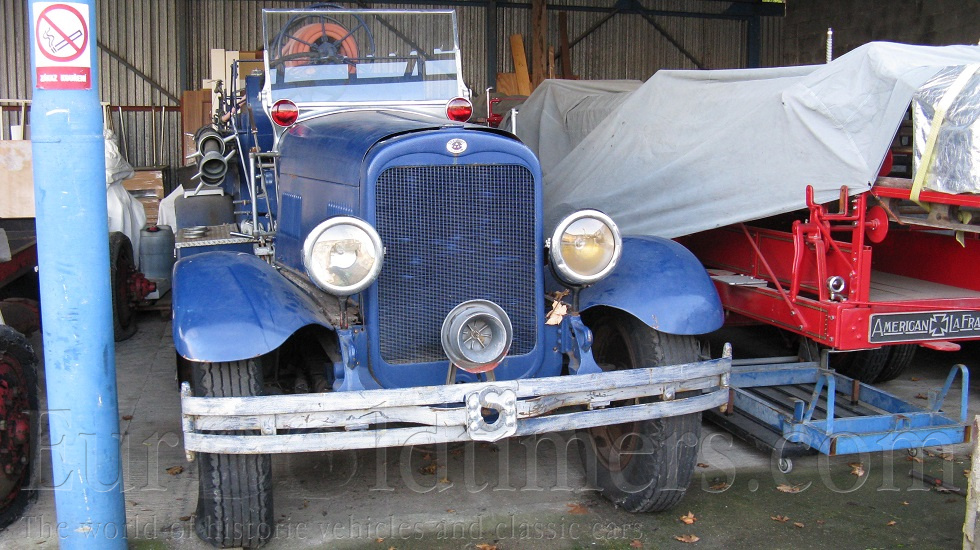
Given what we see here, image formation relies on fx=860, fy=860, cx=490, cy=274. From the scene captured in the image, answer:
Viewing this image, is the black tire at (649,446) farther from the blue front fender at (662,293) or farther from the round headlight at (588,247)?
the round headlight at (588,247)

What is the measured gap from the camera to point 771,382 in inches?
197

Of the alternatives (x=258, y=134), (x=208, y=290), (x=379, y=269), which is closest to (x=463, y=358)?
(x=379, y=269)

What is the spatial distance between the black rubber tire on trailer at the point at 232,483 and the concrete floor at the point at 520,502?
0.22 metres

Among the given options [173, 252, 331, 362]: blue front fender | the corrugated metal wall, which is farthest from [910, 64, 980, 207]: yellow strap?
the corrugated metal wall

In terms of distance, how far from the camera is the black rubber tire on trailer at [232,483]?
11.1 feet

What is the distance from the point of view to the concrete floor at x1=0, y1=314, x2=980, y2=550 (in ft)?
12.5

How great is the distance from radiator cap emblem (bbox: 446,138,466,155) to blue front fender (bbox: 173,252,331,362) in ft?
2.91

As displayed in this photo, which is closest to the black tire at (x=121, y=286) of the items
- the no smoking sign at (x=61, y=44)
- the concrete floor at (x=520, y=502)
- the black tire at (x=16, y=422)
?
the concrete floor at (x=520, y=502)

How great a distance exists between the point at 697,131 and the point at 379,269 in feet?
9.69

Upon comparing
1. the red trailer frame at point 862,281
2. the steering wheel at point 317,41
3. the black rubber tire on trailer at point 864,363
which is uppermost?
the steering wheel at point 317,41

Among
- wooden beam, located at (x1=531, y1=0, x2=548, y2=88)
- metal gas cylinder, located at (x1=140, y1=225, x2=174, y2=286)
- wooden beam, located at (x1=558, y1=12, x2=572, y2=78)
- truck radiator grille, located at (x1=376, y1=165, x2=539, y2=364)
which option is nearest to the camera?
truck radiator grille, located at (x1=376, y1=165, x2=539, y2=364)

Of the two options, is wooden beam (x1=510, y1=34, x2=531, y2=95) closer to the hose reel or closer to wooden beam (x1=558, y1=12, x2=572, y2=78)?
wooden beam (x1=558, y1=12, x2=572, y2=78)

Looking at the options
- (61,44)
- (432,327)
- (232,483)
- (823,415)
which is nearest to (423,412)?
(432,327)

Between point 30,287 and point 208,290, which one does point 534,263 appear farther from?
point 30,287
